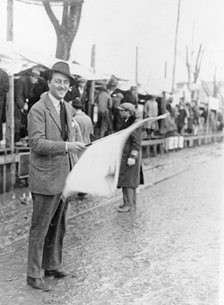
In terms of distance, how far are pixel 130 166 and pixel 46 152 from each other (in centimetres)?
388

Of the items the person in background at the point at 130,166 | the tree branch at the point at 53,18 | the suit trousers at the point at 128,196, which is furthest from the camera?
the tree branch at the point at 53,18

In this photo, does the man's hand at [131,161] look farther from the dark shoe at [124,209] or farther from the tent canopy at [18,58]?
the tent canopy at [18,58]

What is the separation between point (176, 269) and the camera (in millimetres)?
4820

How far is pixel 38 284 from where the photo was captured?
163 inches

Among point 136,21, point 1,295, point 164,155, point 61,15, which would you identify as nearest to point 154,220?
point 136,21

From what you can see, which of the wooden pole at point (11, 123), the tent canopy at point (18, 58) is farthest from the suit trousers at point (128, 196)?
the tent canopy at point (18, 58)

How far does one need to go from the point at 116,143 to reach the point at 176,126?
55.2 ft

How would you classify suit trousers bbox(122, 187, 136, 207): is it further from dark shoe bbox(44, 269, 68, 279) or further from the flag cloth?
the flag cloth

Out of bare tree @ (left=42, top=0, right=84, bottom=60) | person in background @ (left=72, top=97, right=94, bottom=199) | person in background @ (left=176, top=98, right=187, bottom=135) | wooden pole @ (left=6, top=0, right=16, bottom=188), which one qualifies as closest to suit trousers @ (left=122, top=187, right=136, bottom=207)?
person in background @ (left=72, top=97, right=94, bottom=199)

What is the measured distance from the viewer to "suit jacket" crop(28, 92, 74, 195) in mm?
3945

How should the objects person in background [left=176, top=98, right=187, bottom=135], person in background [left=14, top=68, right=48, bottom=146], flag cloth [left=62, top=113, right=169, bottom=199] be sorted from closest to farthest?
1. flag cloth [left=62, top=113, right=169, bottom=199]
2. person in background [left=14, top=68, right=48, bottom=146]
3. person in background [left=176, top=98, right=187, bottom=135]

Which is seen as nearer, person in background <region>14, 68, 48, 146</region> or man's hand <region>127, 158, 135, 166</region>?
→ man's hand <region>127, 158, 135, 166</region>

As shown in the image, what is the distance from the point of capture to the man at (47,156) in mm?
3947

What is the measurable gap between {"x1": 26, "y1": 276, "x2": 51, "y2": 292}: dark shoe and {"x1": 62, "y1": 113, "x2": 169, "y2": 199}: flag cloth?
1.08 metres
